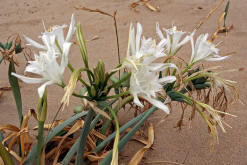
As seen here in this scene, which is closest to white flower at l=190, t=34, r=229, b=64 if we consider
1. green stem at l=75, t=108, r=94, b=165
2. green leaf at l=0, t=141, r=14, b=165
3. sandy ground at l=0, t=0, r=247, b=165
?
green stem at l=75, t=108, r=94, b=165

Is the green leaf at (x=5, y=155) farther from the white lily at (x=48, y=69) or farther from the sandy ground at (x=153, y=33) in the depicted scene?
the sandy ground at (x=153, y=33)

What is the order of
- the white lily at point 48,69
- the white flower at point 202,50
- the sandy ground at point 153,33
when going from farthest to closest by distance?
1. the sandy ground at point 153,33
2. the white flower at point 202,50
3. the white lily at point 48,69

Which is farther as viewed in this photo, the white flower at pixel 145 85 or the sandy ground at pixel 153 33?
the sandy ground at pixel 153 33

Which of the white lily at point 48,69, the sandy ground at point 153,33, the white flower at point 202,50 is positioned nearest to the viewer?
Answer: the white lily at point 48,69

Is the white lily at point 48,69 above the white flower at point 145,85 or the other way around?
above

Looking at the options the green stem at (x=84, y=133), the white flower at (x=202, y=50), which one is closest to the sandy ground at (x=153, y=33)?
the green stem at (x=84, y=133)

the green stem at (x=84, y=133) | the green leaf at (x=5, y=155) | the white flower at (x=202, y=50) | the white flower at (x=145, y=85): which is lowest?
the green leaf at (x=5, y=155)

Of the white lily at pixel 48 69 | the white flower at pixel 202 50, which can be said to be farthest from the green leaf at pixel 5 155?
the white flower at pixel 202 50

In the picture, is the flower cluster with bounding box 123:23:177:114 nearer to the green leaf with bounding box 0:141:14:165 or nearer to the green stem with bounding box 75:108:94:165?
the green stem with bounding box 75:108:94:165
